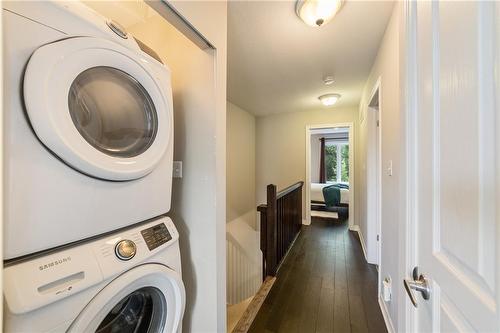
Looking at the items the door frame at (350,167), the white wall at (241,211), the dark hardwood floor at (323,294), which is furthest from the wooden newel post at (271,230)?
the door frame at (350,167)

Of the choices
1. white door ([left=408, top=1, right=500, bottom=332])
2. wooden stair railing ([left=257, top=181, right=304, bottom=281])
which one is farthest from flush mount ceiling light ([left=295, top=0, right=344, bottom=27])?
wooden stair railing ([left=257, top=181, right=304, bottom=281])

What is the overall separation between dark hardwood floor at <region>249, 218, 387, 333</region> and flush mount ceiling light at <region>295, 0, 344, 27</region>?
2264mm

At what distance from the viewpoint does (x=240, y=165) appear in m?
4.01

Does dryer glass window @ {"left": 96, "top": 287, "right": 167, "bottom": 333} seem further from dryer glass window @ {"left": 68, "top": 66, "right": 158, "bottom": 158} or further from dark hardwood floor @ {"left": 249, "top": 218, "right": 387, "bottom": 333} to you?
dark hardwood floor @ {"left": 249, "top": 218, "right": 387, "bottom": 333}

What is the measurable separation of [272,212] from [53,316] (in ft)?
5.95

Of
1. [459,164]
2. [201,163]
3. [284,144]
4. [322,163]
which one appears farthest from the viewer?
[322,163]

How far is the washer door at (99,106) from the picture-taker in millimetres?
588

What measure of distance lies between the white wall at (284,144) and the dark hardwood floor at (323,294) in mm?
1691

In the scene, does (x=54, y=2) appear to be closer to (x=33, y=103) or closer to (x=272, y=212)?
(x=33, y=103)

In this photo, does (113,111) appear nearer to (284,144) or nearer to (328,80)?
(328,80)

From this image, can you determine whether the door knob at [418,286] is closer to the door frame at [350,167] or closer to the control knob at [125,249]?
the control knob at [125,249]

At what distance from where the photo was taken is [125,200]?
829mm

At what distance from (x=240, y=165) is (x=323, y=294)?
8.54 feet

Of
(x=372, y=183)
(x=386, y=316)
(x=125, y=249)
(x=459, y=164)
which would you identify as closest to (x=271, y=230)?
(x=386, y=316)
